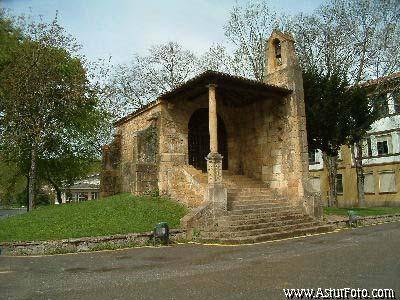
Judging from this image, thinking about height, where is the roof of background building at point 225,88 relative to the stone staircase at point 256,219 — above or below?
above

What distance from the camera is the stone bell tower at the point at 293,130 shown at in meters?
15.1

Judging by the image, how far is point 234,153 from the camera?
59.8 ft

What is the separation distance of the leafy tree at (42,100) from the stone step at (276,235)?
13.8 meters

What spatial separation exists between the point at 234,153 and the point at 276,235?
6778 mm

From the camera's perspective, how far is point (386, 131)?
32.4 metres

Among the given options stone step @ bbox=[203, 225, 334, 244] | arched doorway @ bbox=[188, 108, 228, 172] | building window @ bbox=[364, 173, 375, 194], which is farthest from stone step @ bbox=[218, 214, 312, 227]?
building window @ bbox=[364, 173, 375, 194]

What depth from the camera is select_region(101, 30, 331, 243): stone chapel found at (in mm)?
12961

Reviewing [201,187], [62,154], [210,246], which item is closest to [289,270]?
[210,246]

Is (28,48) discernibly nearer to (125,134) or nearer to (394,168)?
(125,134)

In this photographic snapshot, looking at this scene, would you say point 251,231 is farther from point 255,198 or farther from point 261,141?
point 261,141

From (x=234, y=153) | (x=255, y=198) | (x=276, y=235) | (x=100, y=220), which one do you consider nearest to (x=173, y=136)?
(x=234, y=153)

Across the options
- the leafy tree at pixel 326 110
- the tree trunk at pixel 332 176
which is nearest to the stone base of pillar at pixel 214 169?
the leafy tree at pixel 326 110

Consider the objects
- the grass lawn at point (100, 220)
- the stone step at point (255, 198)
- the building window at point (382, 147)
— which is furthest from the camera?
the building window at point (382, 147)

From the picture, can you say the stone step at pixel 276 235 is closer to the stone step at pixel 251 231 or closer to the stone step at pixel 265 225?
the stone step at pixel 251 231
